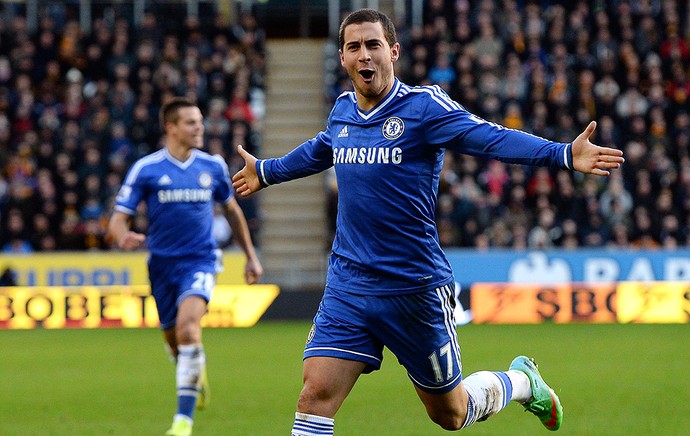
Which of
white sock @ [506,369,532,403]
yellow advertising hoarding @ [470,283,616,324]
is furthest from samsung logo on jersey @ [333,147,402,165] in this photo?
yellow advertising hoarding @ [470,283,616,324]

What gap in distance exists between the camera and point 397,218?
647 centimetres

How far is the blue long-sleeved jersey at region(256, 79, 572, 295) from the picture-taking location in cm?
641

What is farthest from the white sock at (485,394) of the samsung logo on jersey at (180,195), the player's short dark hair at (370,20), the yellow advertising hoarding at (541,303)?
the yellow advertising hoarding at (541,303)

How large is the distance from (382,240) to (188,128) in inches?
172

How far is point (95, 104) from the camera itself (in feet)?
79.4

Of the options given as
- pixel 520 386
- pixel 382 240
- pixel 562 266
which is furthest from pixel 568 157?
pixel 562 266

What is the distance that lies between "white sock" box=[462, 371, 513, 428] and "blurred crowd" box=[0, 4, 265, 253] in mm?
15088

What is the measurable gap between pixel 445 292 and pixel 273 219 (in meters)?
18.7

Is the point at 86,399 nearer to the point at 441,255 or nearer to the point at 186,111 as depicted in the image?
the point at 186,111

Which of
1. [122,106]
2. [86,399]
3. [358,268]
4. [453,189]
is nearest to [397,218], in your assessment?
[358,268]

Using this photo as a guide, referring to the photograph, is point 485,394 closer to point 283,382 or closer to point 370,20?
point 370,20

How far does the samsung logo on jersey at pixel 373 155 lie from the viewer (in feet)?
21.0

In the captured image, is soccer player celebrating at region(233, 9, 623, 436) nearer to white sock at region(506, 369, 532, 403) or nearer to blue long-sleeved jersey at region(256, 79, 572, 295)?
blue long-sleeved jersey at region(256, 79, 572, 295)

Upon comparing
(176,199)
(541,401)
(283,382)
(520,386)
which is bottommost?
(283,382)
